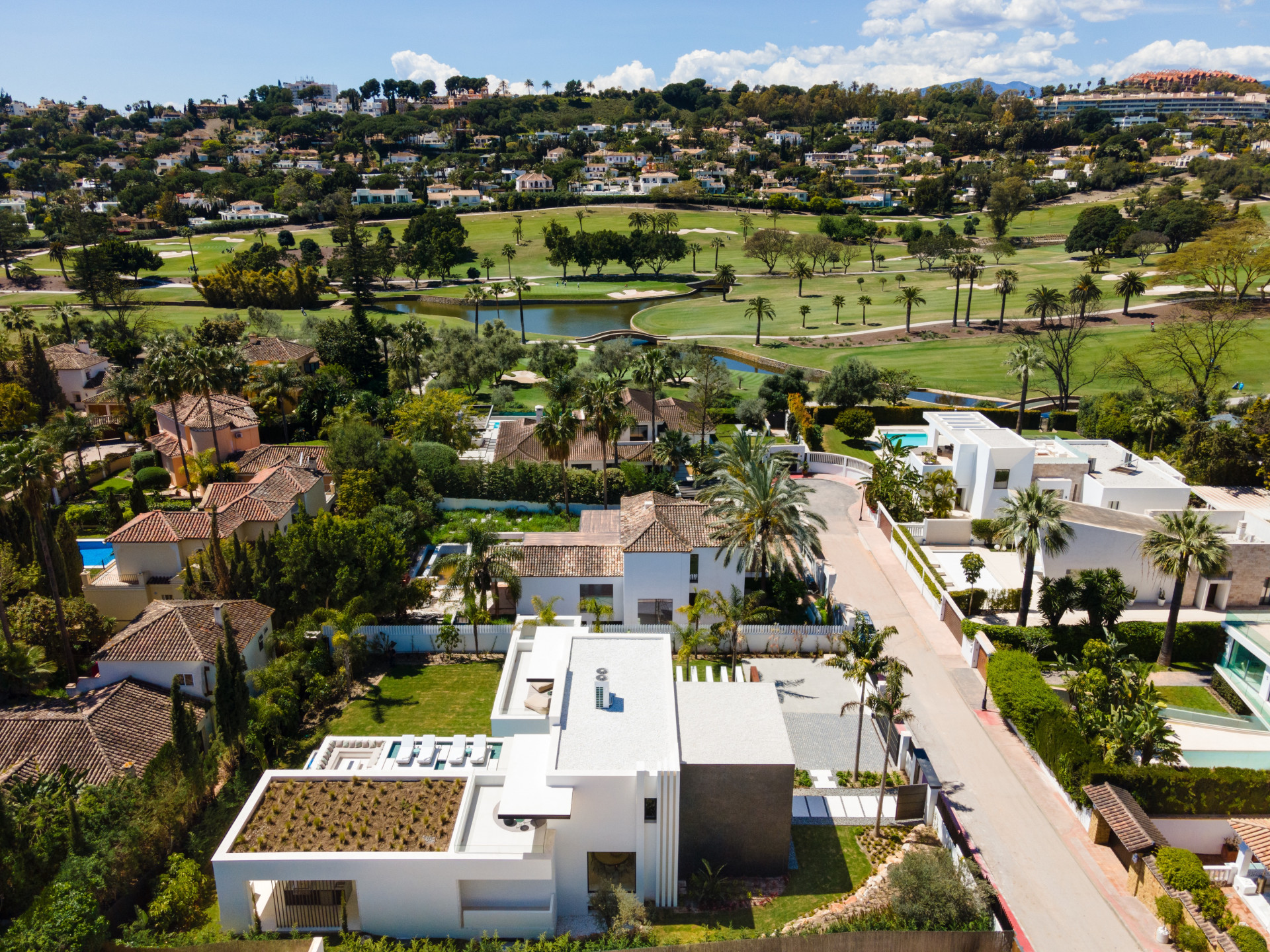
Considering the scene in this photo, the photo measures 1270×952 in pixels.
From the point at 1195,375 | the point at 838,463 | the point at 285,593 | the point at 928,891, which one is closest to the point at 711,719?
the point at 928,891

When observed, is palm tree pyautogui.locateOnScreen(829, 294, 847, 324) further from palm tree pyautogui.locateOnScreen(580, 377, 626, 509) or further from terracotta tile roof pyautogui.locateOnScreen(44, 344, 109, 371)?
terracotta tile roof pyautogui.locateOnScreen(44, 344, 109, 371)

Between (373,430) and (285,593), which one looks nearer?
(285,593)

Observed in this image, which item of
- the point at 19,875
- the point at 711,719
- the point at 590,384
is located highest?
the point at 590,384

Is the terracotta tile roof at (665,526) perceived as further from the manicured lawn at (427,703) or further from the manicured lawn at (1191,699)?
the manicured lawn at (1191,699)

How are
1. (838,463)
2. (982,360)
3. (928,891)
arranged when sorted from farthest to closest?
1. (982,360)
2. (838,463)
3. (928,891)

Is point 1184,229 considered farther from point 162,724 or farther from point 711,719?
point 162,724

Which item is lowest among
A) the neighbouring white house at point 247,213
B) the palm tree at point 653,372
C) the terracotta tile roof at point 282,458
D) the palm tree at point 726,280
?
the terracotta tile roof at point 282,458

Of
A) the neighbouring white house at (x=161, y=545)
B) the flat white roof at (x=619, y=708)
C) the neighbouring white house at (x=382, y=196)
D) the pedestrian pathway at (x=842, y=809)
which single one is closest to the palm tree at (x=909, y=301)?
the neighbouring white house at (x=161, y=545)
